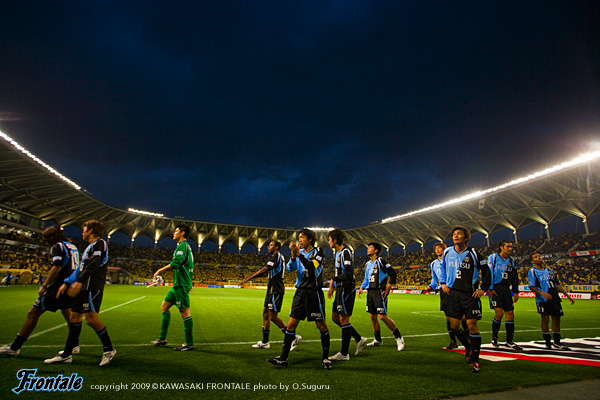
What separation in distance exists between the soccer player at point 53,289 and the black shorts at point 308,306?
394 cm

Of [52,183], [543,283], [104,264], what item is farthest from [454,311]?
[52,183]

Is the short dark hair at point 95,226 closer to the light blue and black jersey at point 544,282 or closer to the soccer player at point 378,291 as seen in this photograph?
the soccer player at point 378,291

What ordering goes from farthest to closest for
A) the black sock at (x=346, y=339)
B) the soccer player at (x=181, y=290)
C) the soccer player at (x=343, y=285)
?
the soccer player at (x=181, y=290)
the soccer player at (x=343, y=285)
the black sock at (x=346, y=339)

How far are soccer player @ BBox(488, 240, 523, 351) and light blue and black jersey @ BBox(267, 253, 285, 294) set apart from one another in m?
4.82

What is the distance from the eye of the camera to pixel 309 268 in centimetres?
509

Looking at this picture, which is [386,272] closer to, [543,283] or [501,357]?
[501,357]

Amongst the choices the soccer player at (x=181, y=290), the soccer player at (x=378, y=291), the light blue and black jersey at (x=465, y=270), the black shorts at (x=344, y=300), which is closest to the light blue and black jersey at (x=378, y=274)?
the soccer player at (x=378, y=291)

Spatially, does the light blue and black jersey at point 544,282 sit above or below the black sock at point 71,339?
above

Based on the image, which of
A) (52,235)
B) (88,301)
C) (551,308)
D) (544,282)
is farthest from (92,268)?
(544,282)

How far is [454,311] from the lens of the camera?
5.31 m

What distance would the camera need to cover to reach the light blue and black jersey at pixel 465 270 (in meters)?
5.28

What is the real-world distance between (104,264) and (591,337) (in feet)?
38.6

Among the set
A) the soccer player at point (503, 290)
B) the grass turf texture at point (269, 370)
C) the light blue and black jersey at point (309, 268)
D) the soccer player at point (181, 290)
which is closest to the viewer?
the grass turf texture at point (269, 370)

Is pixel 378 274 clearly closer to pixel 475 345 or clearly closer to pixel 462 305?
pixel 462 305
